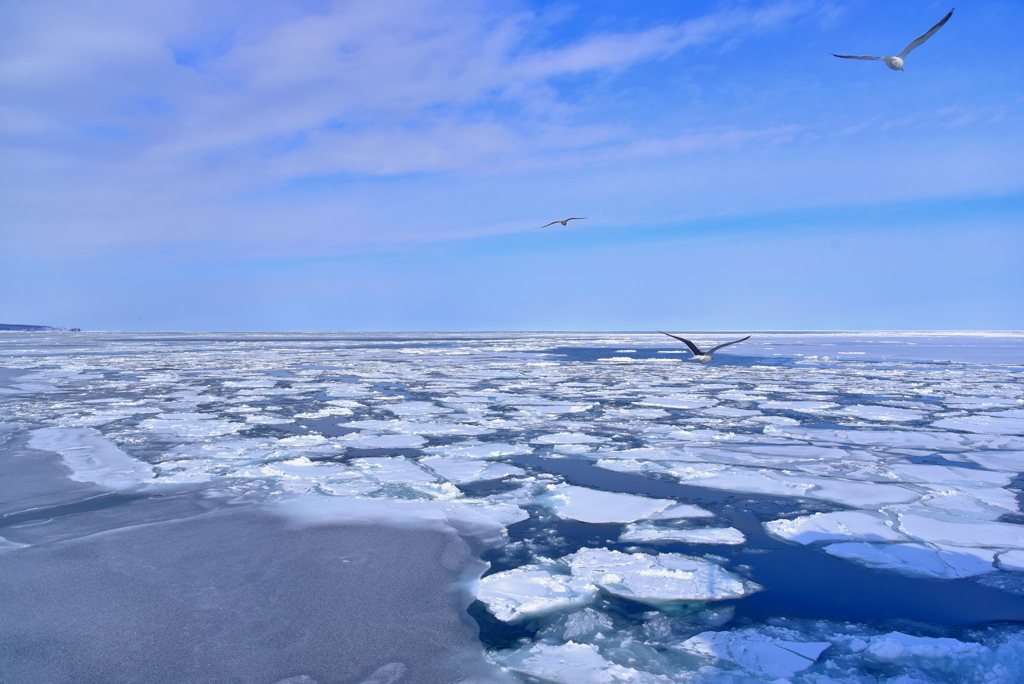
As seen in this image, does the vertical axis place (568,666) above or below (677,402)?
below

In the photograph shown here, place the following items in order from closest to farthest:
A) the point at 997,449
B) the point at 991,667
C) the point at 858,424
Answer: the point at 991,667
the point at 997,449
the point at 858,424

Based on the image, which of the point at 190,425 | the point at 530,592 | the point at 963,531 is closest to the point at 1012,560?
the point at 963,531

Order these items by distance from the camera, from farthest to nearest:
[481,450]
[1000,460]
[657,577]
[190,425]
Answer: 1. [190,425]
2. [481,450]
3. [1000,460]
4. [657,577]

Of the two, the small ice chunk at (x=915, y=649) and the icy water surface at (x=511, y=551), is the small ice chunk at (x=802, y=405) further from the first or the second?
the small ice chunk at (x=915, y=649)

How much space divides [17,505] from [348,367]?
1101 centimetres

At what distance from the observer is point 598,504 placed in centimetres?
354

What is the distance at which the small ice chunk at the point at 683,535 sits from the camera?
2969 millimetres

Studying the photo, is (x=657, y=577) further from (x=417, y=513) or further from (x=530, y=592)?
(x=417, y=513)

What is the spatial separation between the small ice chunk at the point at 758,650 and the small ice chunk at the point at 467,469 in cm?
219

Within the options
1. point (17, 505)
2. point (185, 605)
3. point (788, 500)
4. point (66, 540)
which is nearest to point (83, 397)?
point (17, 505)

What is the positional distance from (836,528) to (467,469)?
234 centimetres

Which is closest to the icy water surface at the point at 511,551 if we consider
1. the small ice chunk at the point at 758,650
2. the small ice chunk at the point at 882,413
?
the small ice chunk at the point at 758,650

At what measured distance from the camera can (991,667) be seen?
1857 mm

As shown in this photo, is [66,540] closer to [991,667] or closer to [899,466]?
[991,667]
